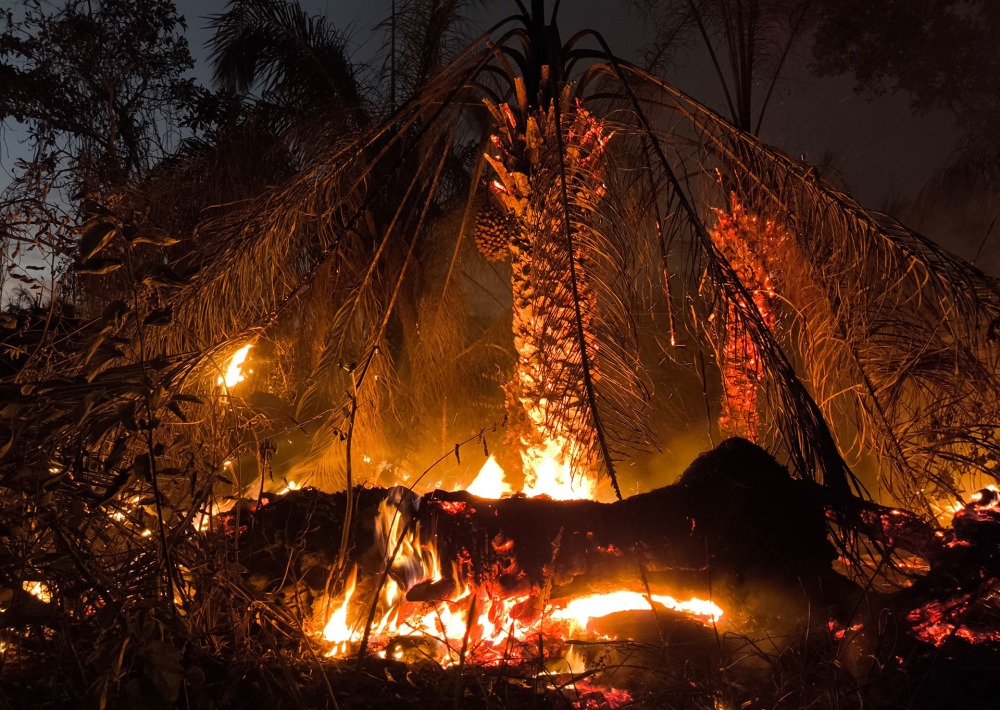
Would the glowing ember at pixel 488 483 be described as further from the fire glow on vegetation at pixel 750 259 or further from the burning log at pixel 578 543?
the fire glow on vegetation at pixel 750 259

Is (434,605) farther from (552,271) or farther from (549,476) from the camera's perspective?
(552,271)

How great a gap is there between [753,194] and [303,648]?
3.37 metres

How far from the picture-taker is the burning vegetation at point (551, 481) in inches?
94.1

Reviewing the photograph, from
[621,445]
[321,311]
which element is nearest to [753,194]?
[621,445]

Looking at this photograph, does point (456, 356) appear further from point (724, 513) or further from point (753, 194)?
point (724, 513)

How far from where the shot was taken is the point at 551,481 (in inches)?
173

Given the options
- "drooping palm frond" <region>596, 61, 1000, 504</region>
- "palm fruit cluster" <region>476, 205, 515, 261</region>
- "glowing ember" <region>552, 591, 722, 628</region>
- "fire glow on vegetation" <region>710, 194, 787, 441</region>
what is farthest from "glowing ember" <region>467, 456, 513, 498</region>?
"drooping palm frond" <region>596, 61, 1000, 504</region>

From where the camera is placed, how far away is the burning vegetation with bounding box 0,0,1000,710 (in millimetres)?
2391

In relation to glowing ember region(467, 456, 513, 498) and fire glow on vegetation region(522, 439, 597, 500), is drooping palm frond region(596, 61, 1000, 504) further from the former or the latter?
glowing ember region(467, 456, 513, 498)

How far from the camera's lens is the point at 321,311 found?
613 cm

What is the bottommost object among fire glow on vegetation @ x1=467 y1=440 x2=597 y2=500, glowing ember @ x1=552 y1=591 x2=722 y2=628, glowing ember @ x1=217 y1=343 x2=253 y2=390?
glowing ember @ x1=552 y1=591 x2=722 y2=628

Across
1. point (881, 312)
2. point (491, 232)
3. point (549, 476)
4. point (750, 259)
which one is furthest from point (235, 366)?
point (881, 312)

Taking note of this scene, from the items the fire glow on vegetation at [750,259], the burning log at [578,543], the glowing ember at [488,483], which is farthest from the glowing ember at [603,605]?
the glowing ember at [488,483]

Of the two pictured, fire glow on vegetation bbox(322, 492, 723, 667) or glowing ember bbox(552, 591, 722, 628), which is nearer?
fire glow on vegetation bbox(322, 492, 723, 667)
